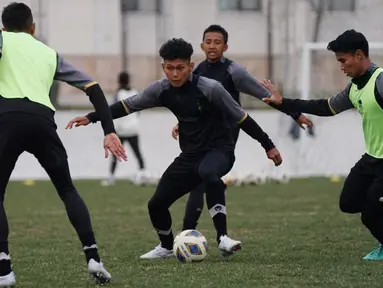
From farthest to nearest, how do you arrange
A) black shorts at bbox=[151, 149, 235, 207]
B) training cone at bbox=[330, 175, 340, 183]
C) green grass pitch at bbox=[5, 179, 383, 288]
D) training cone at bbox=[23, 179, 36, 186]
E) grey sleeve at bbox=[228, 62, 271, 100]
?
training cone at bbox=[23, 179, 36, 186], training cone at bbox=[330, 175, 340, 183], grey sleeve at bbox=[228, 62, 271, 100], black shorts at bbox=[151, 149, 235, 207], green grass pitch at bbox=[5, 179, 383, 288]

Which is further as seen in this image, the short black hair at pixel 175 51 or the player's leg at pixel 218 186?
the player's leg at pixel 218 186

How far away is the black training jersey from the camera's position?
8.33 m

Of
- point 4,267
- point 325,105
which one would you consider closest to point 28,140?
point 4,267

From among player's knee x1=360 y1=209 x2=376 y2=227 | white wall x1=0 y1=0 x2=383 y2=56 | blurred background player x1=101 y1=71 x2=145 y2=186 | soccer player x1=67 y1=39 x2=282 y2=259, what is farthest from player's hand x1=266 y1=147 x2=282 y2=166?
white wall x1=0 y1=0 x2=383 y2=56

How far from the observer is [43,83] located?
693 centimetres

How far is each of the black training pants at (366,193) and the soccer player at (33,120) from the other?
7.13 ft

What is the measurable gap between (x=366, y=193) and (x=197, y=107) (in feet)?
4.97

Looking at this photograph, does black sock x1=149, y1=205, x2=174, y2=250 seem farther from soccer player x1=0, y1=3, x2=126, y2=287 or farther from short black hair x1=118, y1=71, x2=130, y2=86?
short black hair x1=118, y1=71, x2=130, y2=86

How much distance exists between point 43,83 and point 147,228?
4432 millimetres

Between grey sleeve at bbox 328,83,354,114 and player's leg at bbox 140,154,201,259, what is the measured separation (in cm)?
122

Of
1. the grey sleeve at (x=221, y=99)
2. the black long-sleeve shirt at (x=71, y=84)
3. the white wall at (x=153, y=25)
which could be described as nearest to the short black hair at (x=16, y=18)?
the black long-sleeve shirt at (x=71, y=84)

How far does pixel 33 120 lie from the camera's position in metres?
6.79

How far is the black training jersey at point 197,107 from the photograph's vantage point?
8328 millimetres

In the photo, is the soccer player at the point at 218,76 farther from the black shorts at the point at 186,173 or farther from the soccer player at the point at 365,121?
the soccer player at the point at 365,121
